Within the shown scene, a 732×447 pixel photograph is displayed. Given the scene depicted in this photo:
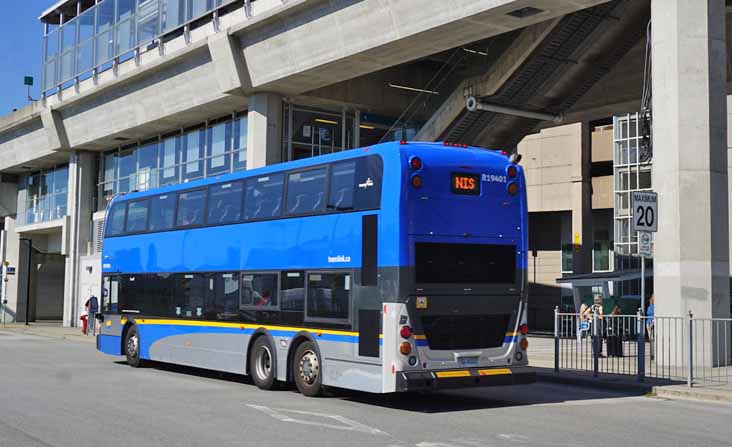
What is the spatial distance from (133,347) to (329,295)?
8.93m

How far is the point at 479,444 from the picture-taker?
32.8ft

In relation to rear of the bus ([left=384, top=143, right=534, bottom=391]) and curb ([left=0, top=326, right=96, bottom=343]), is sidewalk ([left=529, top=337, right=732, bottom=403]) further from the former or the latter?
curb ([left=0, top=326, right=96, bottom=343])

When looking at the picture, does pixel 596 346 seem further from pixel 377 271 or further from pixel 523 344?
pixel 377 271

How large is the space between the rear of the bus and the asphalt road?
27.5 inches

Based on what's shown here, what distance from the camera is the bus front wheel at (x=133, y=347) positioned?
21.3 meters

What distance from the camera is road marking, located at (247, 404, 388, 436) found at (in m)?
11.2

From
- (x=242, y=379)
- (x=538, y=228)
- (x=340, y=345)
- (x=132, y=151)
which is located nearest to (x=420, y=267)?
(x=340, y=345)

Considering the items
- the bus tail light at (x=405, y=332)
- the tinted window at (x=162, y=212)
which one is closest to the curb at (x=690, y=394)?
the bus tail light at (x=405, y=332)

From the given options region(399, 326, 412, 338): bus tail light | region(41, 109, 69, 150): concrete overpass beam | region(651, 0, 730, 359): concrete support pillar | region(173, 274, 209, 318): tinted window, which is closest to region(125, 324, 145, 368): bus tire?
region(173, 274, 209, 318): tinted window

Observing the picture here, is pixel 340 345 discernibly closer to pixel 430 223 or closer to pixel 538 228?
pixel 430 223

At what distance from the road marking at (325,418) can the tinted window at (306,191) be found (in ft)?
11.9

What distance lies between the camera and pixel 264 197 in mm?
16547

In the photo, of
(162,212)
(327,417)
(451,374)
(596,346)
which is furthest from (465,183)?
(162,212)

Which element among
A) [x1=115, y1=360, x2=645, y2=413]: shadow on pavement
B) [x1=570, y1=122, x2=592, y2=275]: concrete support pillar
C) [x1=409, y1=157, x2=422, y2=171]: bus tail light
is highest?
[x1=570, y1=122, x2=592, y2=275]: concrete support pillar
